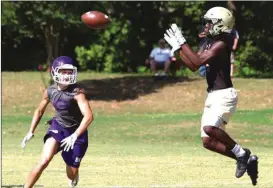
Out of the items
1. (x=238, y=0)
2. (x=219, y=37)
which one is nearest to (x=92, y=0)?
(x=238, y=0)

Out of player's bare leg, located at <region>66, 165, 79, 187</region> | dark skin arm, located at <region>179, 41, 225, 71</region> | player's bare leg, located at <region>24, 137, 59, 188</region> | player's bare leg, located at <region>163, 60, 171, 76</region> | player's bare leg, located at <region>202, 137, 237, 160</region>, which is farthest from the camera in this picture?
player's bare leg, located at <region>163, 60, 171, 76</region>

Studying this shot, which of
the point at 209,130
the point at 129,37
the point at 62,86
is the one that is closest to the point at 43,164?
the point at 62,86

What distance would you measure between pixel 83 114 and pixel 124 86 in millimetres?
21640

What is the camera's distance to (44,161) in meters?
10.1

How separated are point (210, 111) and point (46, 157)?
6.98 ft

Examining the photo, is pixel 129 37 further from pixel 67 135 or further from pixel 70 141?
pixel 70 141

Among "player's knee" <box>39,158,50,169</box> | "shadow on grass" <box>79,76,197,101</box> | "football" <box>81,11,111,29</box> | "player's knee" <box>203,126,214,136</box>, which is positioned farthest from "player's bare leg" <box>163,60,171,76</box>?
"player's knee" <box>39,158,50,169</box>

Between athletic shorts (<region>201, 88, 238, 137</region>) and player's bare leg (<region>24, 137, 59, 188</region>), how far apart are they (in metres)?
1.90

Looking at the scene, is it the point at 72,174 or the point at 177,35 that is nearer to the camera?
the point at 177,35

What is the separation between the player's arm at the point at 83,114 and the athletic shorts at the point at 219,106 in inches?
57.9

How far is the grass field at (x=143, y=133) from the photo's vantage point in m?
12.6

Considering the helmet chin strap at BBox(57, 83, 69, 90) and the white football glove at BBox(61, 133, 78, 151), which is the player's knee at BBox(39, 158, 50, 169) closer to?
the white football glove at BBox(61, 133, 78, 151)

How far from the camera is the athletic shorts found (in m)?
10.3

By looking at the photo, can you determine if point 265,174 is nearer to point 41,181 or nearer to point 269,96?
point 41,181
